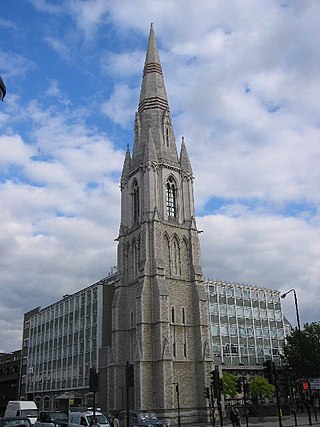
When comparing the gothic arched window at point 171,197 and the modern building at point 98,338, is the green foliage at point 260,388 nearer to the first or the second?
the modern building at point 98,338

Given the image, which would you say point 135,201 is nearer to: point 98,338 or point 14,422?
point 98,338

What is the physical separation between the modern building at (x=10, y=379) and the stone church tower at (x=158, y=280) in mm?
39824

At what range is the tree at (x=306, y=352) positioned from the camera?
58219mm

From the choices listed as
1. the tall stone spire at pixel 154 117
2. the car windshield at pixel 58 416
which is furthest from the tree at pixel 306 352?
the car windshield at pixel 58 416

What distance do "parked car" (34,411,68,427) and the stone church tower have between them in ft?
38.3

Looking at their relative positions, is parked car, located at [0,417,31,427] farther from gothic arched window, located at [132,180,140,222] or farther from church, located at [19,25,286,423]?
gothic arched window, located at [132,180,140,222]

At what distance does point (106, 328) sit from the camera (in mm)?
60531

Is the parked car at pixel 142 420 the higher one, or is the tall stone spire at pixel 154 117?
the tall stone spire at pixel 154 117

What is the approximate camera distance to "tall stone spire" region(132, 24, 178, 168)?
6347 cm

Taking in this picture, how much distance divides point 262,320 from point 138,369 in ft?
106

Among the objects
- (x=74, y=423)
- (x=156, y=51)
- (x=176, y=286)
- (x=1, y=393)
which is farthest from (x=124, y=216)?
(x=1, y=393)

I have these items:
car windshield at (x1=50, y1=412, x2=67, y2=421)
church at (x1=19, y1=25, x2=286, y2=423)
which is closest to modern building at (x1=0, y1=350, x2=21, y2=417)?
church at (x1=19, y1=25, x2=286, y2=423)

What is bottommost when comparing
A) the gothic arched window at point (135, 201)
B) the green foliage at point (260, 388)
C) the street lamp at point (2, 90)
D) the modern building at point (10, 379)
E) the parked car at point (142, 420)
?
the parked car at point (142, 420)

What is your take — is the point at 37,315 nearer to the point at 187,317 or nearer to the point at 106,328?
the point at 106,328
